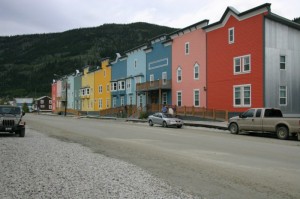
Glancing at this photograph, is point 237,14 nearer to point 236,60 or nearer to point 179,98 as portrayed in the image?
point 236,60

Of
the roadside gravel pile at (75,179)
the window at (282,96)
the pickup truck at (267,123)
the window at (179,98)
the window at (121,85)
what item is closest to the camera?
the roadside gravel pile at (75,179)

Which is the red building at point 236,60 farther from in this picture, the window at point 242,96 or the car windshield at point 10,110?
the car windshield at point 10,110

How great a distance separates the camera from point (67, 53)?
188 meters

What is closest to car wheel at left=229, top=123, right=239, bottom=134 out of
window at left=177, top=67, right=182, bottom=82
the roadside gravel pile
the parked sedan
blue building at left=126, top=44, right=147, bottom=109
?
the parked sedan

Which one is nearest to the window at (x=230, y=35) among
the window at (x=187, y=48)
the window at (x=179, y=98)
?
the window at (x=187, y=48)

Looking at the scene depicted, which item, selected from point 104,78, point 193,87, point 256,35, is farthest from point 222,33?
point 104,78

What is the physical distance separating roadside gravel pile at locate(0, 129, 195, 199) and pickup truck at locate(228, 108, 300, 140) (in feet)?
A: 40.7

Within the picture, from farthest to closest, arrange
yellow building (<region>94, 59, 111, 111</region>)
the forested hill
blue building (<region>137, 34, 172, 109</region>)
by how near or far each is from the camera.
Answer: the forested hill < yellow building (<region>94, 59, 111, 111</region>) < blue building (<region>137, 34, 172, 109</region>)

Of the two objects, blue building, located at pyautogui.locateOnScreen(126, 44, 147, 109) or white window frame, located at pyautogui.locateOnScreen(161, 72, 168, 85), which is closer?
white window frame, located at pyautogui.locateOnScreen(161, 72, 168, 85)

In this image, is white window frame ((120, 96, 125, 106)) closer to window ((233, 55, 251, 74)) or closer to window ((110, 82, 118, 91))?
window ((110, 82, 118, 91))

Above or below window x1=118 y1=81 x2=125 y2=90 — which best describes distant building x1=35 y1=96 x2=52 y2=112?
below

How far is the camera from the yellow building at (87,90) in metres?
75.8

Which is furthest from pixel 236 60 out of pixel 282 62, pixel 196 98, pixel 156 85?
pixel 156 85

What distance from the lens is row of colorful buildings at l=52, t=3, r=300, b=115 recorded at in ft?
103
